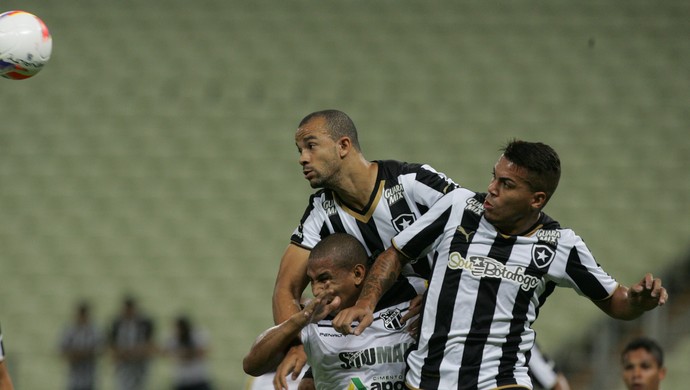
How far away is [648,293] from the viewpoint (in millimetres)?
4102

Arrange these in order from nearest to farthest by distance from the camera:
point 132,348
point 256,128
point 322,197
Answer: point 322,197
point 132,348
point 256,128

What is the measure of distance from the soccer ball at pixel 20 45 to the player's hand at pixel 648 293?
118 inches

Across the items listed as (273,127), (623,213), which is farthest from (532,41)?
(273,127)

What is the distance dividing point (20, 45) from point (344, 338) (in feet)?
Result: 6.84

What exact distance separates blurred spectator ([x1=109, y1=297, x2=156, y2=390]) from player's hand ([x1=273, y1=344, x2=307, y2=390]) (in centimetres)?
676

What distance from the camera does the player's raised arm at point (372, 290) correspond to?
4051 mm

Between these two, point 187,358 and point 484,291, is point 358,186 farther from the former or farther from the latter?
point 187,358

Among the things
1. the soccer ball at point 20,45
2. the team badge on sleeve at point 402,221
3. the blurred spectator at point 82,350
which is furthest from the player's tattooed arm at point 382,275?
the blurred spectator at point 82,350

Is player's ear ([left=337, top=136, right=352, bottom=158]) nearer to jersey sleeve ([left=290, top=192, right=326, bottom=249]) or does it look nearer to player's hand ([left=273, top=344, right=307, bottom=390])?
jersey sleeve ([left=290, top=192, right=326, bottom=249])

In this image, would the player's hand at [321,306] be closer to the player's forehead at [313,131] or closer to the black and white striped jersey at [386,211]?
the black and white striped jersey at [386,211]

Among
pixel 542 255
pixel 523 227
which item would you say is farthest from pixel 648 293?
pixel 523 227

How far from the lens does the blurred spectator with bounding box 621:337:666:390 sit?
20.8 ft

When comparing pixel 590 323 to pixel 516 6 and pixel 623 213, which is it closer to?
pixel 623 213

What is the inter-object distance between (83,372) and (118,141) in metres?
2.80
